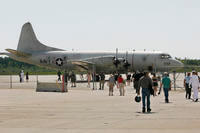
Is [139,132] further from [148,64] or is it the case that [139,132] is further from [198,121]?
[148,64]

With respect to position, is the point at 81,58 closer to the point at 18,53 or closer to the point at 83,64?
the point at 83,64

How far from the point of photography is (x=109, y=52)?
60969mm

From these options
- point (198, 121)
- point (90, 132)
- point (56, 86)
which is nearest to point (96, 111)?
point (198, 121)

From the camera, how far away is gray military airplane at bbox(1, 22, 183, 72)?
5775 centimetres

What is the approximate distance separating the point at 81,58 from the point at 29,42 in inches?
377

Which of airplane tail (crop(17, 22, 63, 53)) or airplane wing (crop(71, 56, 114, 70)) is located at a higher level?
airplane tail (crop(17, 22, 63, 53))

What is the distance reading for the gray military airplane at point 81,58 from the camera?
57750mm

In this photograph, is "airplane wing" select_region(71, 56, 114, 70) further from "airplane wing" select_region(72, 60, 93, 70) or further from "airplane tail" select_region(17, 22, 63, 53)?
"airplane tail" select_region(17, 22, 63, 53)

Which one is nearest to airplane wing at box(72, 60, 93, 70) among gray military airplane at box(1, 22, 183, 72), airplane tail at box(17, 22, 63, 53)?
gray military airplane at box(1, 22, 183, 72)

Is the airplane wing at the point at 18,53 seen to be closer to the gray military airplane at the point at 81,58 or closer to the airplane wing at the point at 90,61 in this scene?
the gray military airplane at the point at 81,58

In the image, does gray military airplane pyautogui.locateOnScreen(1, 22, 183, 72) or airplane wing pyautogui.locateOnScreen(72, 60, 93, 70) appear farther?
airplane wing pyautogui.locateOnScreen(72, 60, 93, 70)

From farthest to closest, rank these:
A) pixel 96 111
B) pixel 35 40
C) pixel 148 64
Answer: pixel 35 40
pixel 148 64
pixel 96 111

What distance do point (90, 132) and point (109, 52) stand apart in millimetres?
49349

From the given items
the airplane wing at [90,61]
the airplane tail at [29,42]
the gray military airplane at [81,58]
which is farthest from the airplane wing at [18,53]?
the airplane wing at [90,61]
